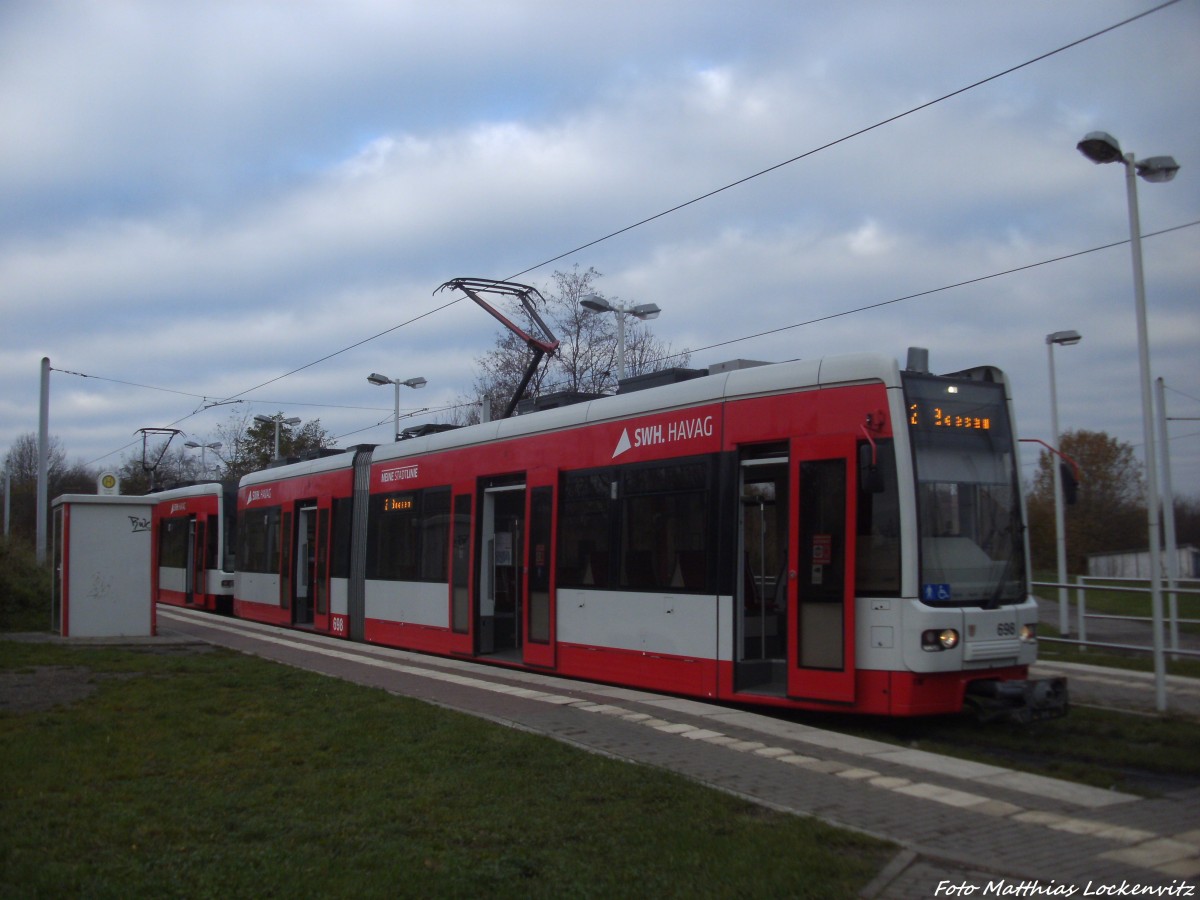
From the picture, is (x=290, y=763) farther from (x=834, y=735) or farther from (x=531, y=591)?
(x=531, y=591)

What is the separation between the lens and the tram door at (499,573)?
1578cm

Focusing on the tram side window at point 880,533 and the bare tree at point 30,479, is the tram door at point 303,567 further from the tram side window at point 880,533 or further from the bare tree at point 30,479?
the bare tree at point 30,479

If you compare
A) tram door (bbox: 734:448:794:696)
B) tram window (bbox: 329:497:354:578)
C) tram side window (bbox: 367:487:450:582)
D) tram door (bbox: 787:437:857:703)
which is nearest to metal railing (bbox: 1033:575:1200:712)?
tram door (bbox: 734:448:794:696)

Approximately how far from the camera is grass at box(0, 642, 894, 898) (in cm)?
549

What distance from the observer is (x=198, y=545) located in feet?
98.5

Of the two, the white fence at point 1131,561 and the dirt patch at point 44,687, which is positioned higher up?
the white fence at point 1131,561

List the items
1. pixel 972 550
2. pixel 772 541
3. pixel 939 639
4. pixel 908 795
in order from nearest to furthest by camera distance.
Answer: pixel 908 795 → pixel 939 639 → pixel 972 550 → pixel 772 541

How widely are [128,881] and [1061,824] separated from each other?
5403mm

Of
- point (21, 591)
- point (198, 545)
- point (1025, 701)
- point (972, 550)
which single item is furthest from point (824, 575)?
point (198, 545)

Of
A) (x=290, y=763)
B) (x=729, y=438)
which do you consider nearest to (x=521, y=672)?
(x=729, y=438)

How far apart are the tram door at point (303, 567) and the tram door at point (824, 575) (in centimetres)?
1492

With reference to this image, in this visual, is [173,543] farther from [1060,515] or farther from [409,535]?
[1060,515]

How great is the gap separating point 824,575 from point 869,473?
1.12 metres

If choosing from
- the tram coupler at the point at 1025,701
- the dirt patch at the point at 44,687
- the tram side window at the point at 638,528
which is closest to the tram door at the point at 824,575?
the tram coupler at the point at 1025,701
